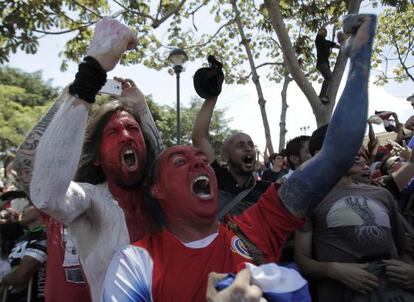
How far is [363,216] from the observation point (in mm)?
2514

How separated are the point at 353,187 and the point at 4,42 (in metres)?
4.93

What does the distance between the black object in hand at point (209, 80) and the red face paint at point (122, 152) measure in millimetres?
684

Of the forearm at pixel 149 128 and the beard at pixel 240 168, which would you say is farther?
the beard at pixel 240 168

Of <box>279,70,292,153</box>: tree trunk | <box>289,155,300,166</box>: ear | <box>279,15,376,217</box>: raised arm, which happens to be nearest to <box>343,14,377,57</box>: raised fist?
<box>279,15,376,217</box>: raised arm

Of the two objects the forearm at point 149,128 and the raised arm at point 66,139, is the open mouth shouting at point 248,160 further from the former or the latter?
the raised arm at point 66,139

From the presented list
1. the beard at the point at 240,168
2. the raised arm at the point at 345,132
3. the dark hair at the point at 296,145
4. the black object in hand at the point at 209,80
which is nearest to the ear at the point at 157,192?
the raised arm at the point at 345,132

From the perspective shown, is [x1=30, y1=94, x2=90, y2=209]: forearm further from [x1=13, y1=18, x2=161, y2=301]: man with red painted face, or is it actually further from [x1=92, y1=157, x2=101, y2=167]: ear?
[x1=92, y1=157, x2=101, y2=167]: ear

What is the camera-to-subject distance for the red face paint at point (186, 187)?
1.90 m

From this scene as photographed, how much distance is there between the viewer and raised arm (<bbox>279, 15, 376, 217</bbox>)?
1702mm

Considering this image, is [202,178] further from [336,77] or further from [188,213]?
[336,77]

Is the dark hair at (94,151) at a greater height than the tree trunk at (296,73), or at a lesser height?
lesser

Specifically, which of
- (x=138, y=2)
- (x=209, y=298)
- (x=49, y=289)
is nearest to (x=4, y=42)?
(x=138, y=2)

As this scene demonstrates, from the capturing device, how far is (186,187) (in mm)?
1951

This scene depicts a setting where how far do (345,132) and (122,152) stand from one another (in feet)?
3.30
